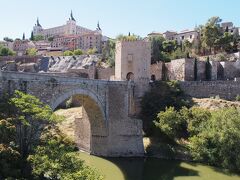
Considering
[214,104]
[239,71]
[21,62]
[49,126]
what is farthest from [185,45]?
[49,126]

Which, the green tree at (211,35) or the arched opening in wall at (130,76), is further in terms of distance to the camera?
the green tree at (211,35)

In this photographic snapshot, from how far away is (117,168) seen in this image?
90.9ft

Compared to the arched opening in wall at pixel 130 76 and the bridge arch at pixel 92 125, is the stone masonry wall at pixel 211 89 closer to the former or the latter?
the arched opening in wall at pixel 130 76

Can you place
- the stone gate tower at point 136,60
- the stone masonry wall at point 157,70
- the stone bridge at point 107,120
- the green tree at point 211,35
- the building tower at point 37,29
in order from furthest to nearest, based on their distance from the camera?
1. the building tower at point 37,29
2. the green tree at point 211,35
3. the stone masonry wall at point 157,70
4. the stone gate tower at point 136,60
5. the stone bridge at point 107,120

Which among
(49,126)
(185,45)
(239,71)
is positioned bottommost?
(49,126)

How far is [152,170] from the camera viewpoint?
90.1 ft

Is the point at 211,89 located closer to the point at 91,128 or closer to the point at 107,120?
the point at 107,120

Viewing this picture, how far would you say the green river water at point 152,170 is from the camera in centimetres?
2561

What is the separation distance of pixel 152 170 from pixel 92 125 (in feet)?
23.9

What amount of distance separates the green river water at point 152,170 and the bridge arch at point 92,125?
1.59 metres

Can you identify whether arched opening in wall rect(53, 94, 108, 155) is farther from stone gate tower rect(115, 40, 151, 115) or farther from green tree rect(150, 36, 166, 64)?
green tree rect(150, 36, 166, 64)

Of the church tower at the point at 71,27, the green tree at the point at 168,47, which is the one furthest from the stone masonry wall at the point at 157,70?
the church tower at the point at 71,27

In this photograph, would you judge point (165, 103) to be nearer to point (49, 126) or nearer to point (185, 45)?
point (49, 126)

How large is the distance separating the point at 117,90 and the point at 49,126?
45.0 feet
